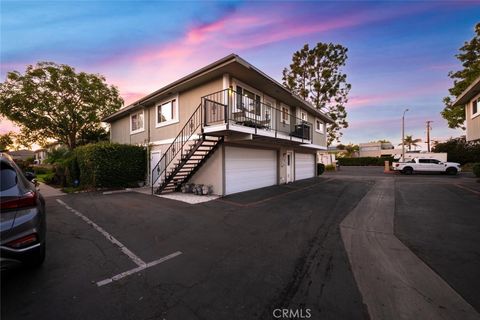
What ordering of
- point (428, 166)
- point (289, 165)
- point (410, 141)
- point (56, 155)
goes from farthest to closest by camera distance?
point (410, 141), point (428, 166), point (56, 155), point (289, 165)

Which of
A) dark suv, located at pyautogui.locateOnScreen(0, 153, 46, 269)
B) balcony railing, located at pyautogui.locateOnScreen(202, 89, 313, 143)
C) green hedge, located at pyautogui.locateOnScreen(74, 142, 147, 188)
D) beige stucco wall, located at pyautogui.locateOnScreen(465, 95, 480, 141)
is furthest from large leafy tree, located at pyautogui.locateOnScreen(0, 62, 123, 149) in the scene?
beige stucco wall, located at pyautogui.locateOnScreen(465, 95, 480, 141)

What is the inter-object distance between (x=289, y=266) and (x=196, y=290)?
1.59 m

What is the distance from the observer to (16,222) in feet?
7.84

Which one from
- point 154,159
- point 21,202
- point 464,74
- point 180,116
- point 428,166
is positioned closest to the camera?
point 21,202

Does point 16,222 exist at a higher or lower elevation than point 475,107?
lower

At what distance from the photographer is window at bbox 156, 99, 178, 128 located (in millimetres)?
11734

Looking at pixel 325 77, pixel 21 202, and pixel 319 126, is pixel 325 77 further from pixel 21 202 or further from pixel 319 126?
pixel 21 202

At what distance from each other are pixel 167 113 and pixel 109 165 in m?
4.56

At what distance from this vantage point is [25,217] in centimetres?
249

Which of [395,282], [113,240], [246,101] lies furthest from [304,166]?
[113,240]

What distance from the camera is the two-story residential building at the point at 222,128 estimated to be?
9.03 meters

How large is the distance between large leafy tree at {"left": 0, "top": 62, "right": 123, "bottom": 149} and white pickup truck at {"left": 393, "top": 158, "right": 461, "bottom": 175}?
110 feet

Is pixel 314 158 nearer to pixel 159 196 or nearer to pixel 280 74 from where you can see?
pixel 280 74

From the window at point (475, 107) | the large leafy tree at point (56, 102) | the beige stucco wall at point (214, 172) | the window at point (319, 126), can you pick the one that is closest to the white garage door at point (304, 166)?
the window at point (319, 126)
